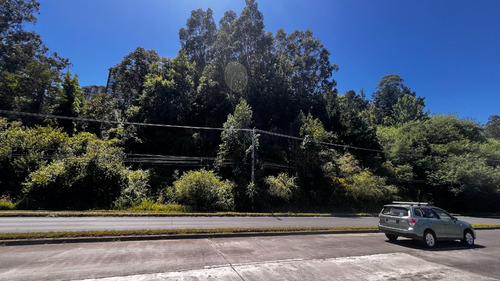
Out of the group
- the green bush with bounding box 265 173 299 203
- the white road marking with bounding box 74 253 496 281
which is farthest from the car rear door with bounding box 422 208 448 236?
the green bush with bounding box 265 173 299 203

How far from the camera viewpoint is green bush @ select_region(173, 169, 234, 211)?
19.8 meters

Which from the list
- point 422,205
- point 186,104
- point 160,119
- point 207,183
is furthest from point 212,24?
point 422,205

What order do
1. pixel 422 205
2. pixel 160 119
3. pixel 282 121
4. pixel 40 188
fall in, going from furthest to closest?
pixel 282 121
pixel 160 119
pixel 40 188
pixel 422 205

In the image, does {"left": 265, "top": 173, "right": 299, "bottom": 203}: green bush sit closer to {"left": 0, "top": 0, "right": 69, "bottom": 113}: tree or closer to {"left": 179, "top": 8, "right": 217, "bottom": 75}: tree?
{"left": 179, "top": 8, "right": 217, "bottom": 75}: tree

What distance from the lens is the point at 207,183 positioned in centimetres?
2011

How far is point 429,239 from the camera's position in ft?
30.3

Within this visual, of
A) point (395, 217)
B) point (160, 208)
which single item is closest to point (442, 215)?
point (395, 217)

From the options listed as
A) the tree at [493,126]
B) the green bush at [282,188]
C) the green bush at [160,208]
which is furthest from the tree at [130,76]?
the tree at [493,126]

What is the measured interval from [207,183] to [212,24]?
27.8m

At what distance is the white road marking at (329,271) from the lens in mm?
5137

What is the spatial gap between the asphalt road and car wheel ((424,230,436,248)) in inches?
10.6

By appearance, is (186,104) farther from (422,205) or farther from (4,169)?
(422,205)

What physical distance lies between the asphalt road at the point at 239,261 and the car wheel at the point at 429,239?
270 millimetres

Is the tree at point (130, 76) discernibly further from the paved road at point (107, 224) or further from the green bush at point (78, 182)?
the paved road at point (107, 224)
